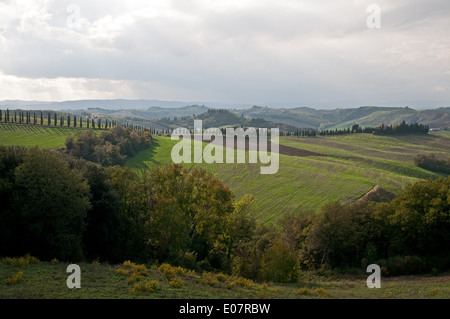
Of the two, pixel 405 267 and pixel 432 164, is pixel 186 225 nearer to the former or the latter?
pixel 405 267

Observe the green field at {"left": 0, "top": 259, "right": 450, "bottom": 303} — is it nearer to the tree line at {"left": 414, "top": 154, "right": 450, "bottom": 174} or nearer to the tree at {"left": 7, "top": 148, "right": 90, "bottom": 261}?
the tree at {"left": 7, "top": 148, "right": 90, "bottom": 261}

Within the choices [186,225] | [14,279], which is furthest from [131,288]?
[186,225]

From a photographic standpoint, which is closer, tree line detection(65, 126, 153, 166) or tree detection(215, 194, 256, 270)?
tree detection(215, 194, 256, 270)

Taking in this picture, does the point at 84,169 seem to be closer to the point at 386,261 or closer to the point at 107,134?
the point at 386,261

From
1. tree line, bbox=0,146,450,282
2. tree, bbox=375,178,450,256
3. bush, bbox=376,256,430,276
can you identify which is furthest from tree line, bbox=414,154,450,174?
bush, bbox=376,256,430,276

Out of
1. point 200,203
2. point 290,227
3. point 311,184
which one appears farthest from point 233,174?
point 200,203

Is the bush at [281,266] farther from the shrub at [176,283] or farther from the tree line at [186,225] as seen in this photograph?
the shrub at [176,283]

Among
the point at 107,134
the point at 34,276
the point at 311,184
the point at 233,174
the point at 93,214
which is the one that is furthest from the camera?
the point at 107,134
